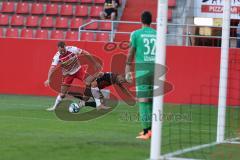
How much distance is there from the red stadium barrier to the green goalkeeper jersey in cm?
818

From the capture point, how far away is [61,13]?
2742cm

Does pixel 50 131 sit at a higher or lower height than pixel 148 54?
lower

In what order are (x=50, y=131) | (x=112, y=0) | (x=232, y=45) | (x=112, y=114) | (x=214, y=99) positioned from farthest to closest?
(x=112, y=0), (x=232, y=45), (x=214, y=99), (x=112, y=114), (x=50, y=131)

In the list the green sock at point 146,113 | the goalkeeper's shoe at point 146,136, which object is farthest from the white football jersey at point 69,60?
the green sock at point 146,113

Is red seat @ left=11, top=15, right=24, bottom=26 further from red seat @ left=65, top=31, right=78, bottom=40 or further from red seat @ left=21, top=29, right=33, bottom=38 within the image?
red seat @ left=65, top=31, right=78, bottom=40

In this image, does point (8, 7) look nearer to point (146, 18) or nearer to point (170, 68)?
point (170, 68)

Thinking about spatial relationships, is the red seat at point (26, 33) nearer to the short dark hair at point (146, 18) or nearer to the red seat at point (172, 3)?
the red seat at point (172, 3)

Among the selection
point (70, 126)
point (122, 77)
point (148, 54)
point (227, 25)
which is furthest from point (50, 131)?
point (122, 77)

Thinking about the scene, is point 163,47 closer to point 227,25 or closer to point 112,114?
point 227,25

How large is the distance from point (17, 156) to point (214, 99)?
473 inches

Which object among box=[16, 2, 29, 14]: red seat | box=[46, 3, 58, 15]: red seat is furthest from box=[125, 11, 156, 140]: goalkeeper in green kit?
box=[16, 2, 29, 14]: red seat

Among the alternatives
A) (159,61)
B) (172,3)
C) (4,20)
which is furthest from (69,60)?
(4,20)

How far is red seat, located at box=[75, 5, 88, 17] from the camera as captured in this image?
27.0m

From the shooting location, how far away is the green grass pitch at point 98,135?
9.89 metres
